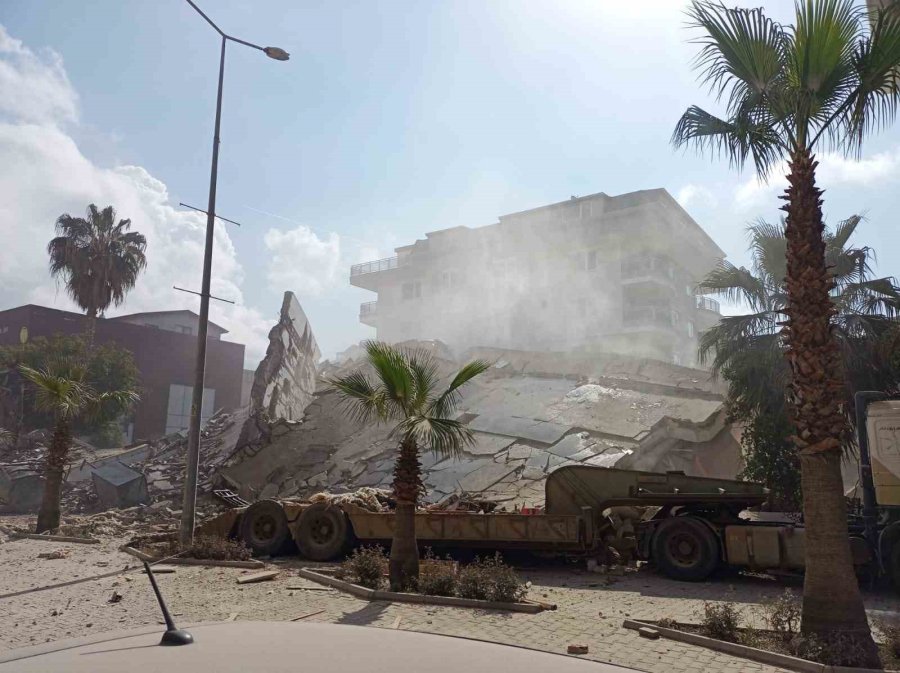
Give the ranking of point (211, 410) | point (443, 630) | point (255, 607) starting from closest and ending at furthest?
point (443, 630), point (255, 607), point (211, 410)

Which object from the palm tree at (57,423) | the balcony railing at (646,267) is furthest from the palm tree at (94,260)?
the balcony railing at (646,267)

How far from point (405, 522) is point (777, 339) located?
1213 centimetres

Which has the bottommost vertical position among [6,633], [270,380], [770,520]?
[6,633]

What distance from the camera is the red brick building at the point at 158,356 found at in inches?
1486

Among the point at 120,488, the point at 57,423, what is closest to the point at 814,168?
the point at 57,423

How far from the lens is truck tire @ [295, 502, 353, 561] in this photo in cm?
1317

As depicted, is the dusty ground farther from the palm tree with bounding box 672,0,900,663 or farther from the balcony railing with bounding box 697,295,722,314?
the balcony railing with bounding box 697,295,722,314

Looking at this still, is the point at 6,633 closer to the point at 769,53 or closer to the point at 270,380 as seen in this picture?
the point at 769,53

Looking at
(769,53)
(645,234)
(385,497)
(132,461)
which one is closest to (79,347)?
(132,461)

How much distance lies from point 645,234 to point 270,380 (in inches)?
1302

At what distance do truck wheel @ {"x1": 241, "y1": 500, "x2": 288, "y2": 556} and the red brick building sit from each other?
81.5ft

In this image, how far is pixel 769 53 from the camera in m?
7.61

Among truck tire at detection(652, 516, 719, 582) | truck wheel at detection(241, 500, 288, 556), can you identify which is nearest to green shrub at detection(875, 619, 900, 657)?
truck tire at detection(652, 516, 719, 582)

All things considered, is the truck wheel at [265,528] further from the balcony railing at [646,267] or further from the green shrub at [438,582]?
the balcony railing at [646,267]
